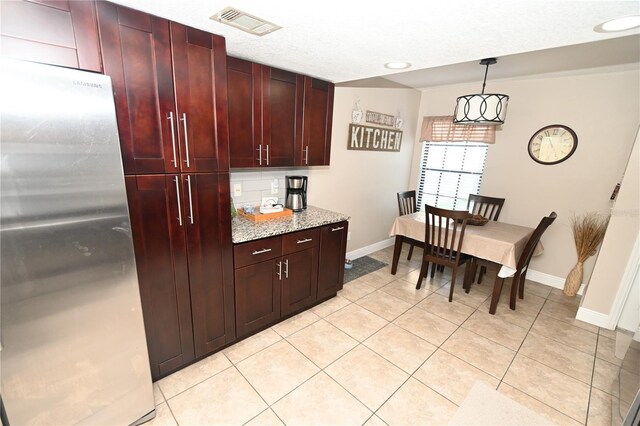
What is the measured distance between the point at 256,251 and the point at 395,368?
1350 mm

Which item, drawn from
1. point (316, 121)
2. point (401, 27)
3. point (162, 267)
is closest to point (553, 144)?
point (316, 121)

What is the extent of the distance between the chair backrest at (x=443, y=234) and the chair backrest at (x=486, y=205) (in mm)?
806

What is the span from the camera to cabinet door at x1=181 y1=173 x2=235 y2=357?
1.67 m

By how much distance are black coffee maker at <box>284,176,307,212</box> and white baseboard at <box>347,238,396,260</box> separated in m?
1.45

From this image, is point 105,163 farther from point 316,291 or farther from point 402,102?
point 402,102

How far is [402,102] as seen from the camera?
397cm

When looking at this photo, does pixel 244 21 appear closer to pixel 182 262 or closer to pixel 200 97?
pixel 200 97

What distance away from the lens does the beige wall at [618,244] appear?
2.36 m

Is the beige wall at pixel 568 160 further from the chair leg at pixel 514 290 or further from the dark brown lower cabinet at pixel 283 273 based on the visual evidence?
the dark brown lower cabinet at pixel 283 273

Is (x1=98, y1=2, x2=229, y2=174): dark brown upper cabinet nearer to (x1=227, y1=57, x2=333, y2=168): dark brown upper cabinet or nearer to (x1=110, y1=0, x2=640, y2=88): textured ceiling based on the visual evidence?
(x1=110, y1=0, x2=640, y2=88): textured ceiling

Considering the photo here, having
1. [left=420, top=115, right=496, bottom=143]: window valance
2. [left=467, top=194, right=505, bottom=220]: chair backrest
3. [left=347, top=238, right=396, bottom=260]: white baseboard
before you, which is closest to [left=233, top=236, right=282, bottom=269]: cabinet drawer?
[left=347, top=238, right=396, bottom=260]: white baseboard

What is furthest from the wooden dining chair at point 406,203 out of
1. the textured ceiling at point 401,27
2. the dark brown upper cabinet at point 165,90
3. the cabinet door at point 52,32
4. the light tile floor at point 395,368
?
the cabinet door at point 52,32

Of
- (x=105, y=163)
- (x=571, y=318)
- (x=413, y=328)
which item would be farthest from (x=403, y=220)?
(x=105, y=163)

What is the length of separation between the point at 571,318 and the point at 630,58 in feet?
8.45
